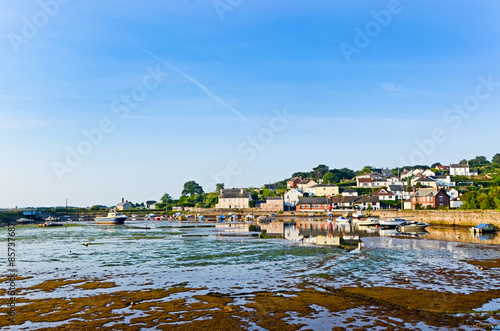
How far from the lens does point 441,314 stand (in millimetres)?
15680

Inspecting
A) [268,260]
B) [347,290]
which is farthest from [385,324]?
[268,260]

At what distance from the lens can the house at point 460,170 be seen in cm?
17779

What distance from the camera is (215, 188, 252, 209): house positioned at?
14900cm

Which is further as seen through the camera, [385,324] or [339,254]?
[339,254]

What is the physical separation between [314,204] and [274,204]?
14868 mm

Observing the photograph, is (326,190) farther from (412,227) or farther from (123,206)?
(123,206)

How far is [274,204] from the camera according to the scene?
13812 cm

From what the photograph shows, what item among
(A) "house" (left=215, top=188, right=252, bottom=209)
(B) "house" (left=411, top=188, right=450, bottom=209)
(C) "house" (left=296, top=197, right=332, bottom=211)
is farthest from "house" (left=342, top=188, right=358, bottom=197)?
(B) "house" (left=411, top=188, right=450, bottom=209)

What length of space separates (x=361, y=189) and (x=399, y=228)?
91.1 meters

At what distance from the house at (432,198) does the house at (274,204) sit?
153ft

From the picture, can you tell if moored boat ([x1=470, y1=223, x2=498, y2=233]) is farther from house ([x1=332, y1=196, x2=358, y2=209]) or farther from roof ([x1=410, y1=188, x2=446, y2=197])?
house ([x1=332, y1=196, x2=358, y2=209])

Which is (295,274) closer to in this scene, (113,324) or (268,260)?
(268,260)

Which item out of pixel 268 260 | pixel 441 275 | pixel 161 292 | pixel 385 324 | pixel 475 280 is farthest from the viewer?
pixel 268 260

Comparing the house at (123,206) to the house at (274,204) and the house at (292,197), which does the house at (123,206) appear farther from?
the house at (292,197)
